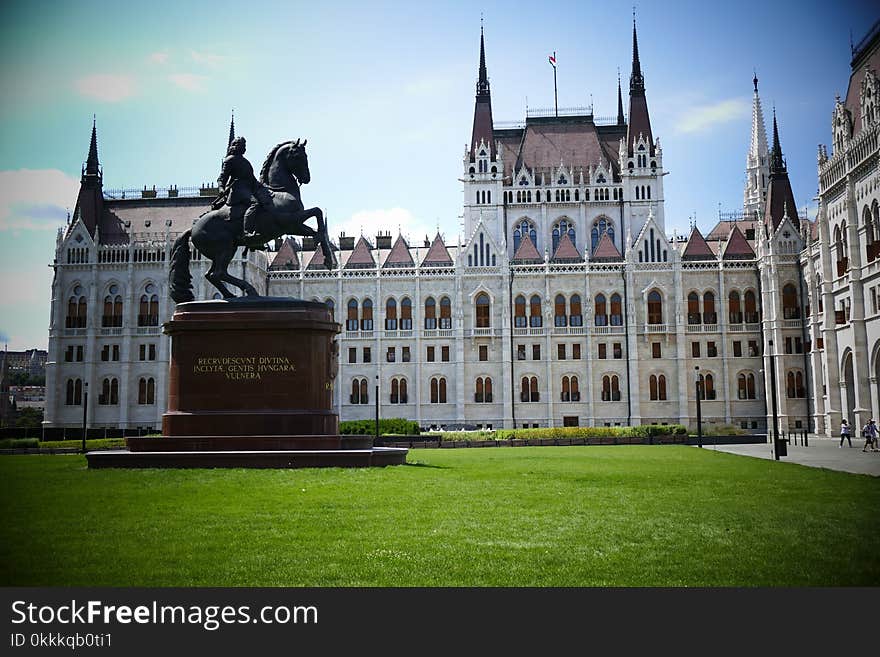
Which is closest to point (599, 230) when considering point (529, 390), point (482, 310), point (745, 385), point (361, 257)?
point (482, 310)

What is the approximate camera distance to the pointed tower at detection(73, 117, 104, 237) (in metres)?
75.7

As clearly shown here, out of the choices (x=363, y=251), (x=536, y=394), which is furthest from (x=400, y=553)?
(x=363, y=251)

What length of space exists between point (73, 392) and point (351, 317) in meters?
25.5

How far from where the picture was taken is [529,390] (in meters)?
72.7

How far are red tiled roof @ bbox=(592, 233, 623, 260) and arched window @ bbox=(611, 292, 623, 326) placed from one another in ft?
11.7

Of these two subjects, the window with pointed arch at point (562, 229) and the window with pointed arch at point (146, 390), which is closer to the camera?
the window with pointed arch at point (146, 390)

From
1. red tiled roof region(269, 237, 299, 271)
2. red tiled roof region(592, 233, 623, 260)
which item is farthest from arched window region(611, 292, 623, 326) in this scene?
red tiled roof region(269, 237, 299, 271)

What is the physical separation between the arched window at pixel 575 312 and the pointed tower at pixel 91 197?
44735 millimetres

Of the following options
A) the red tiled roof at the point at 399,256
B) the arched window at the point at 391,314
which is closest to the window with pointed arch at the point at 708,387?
the arched window at the point at 391,314

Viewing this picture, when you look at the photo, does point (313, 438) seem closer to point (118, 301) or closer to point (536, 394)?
point (536, 394)

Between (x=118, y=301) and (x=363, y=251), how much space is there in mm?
22763

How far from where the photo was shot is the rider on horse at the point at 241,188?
25391 mm

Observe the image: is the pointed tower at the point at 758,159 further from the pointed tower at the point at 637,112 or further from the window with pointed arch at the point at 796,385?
the window with pointed arch at the point at 796,385

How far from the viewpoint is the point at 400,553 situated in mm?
10734
